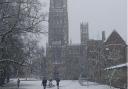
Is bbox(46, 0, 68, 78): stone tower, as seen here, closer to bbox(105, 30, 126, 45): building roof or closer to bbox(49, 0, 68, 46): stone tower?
bbox(49, 0, 68, 46): stone tower

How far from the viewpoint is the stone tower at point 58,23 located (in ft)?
351

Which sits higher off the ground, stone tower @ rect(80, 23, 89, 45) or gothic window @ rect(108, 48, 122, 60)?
stone tower @ rect(80, 23, 89, 45)

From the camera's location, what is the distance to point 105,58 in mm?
61125

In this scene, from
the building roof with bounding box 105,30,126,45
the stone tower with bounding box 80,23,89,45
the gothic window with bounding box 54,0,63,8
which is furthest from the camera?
the stone tower with bounding box 80,23,89,45

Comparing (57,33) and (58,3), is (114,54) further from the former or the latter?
(58,3)

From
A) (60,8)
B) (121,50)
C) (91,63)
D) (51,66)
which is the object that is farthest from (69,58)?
(121,50)

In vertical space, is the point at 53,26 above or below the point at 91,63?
above

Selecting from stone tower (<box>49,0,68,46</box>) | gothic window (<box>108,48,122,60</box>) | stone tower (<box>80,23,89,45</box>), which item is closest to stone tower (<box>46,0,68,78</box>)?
stone tower (<box>49,0,68,46</box>)

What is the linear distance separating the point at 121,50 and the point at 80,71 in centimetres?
2419

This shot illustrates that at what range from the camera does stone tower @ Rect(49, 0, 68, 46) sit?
106938 mm

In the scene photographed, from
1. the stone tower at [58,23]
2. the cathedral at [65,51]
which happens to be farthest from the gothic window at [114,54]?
the stone tower at [58,23]

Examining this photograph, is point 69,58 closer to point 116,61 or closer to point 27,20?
point 116,61

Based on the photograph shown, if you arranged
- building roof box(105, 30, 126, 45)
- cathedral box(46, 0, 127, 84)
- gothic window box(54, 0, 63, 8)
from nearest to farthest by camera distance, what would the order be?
building roof box(105, 30, 126, 45), cathedral box(46, 0, 127, 84), gothic window box(54, 0, 63, 8)

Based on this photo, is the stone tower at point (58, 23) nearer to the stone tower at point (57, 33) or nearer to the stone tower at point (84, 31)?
the stone tower at point (57, 33)
